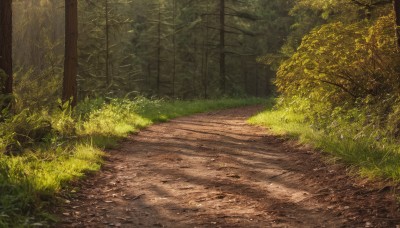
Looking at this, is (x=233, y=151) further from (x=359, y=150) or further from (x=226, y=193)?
(x=226, y=193)

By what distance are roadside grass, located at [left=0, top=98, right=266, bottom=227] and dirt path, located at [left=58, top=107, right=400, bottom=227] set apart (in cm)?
33

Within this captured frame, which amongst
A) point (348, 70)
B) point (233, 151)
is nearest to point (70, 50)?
point (233, 151)

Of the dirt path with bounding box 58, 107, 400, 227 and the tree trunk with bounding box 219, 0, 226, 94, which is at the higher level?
the tree trunk with bounding box 219, 0, 226, 94

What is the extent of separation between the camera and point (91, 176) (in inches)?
289

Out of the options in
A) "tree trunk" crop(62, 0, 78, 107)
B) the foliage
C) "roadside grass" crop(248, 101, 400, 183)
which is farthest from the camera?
"tree trunk" crop(62, 0, 78, 107)

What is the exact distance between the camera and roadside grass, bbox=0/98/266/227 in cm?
483

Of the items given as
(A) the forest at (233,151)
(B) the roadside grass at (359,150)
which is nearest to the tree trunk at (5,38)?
(A) the forest at (233,151)

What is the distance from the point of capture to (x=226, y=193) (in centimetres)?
616

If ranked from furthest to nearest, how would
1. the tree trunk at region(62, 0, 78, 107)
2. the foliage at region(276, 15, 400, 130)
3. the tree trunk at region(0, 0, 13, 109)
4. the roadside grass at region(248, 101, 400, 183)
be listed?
the tree trunk at region(62, 0, 78, 107), the foliage at region(276, 15, 400, 130), the tree trunk at region(0, 0, 13, 109), the roadside grass at region(248, 101, 400, 183)

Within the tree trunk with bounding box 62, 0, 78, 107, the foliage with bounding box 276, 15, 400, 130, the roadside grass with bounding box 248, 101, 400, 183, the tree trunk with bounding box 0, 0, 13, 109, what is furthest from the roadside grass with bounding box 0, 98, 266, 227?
the foliage with bounding box 276, 15, 400, 130

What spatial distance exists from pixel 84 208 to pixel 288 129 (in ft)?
24.0

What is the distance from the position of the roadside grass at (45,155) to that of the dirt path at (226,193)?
12.8 inches

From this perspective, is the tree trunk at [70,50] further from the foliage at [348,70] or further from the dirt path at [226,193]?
the foliage at [348,70]

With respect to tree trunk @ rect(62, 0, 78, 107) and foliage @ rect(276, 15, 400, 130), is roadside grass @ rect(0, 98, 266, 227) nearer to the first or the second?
tree trunk @ rect(62, 0, 78, 107)
